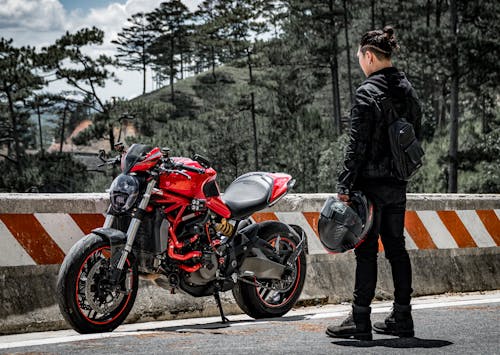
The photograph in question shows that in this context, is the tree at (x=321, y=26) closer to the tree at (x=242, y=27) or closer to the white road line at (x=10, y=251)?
the tree at (x=242, y=27)

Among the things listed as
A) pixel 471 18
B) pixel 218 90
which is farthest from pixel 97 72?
pixel 218 90

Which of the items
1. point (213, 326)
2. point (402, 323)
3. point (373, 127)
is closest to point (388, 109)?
point (373, 127)

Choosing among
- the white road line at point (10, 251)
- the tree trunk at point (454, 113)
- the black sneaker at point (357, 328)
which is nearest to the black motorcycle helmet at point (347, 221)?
the black sneaker at point (357, 328)

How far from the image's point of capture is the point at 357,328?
5.95 m

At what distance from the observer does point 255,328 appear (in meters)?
6.41

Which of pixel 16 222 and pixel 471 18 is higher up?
pixel 471 18

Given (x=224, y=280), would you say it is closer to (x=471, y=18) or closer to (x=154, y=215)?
(x=154, y=215)

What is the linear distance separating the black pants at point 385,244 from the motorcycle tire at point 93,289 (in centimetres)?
157

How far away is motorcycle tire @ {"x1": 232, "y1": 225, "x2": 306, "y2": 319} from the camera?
717cm

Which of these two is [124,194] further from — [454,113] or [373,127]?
[454,113]

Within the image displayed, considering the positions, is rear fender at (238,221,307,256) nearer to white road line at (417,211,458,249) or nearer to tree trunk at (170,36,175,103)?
white road line at (417,211,458,249)

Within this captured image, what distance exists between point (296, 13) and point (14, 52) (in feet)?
59.9

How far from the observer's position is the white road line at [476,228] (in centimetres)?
923

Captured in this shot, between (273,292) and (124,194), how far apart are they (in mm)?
1733
